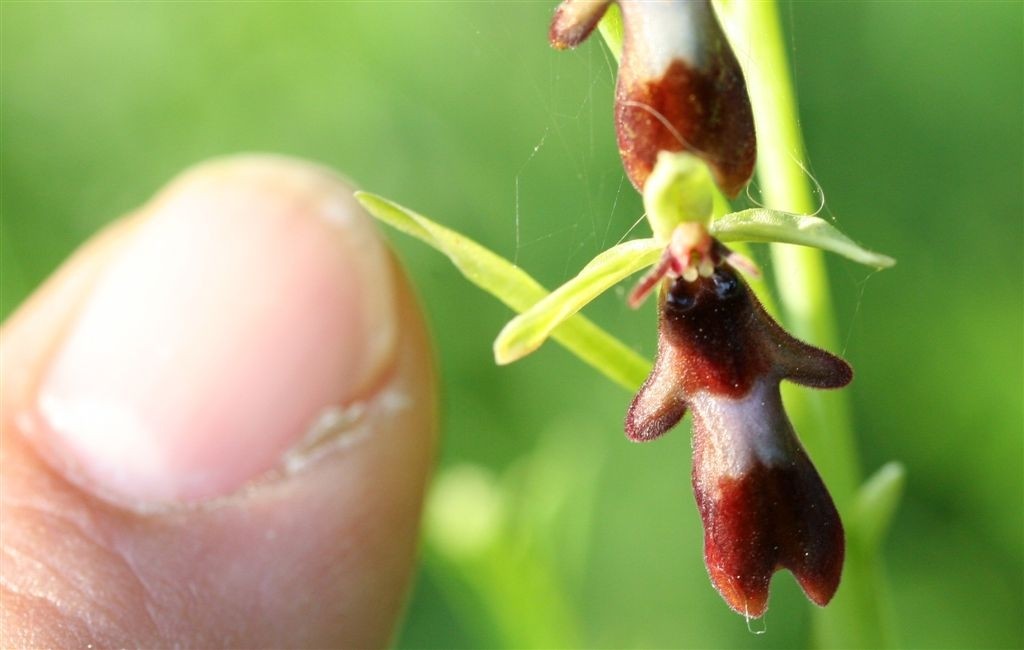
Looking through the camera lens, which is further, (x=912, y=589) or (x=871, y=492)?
(x=912, y=589)

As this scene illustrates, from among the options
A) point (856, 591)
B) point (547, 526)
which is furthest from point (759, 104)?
point (547, 526)

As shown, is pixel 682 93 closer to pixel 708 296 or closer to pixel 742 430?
pixel 708 296

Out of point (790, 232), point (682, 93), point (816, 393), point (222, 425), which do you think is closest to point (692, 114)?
point (682, 93)

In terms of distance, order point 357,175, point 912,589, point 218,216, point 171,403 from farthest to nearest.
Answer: point 357,175 → point 912,589 → point 218,216 → point 171,403

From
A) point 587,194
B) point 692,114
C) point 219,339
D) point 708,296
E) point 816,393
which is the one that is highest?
point 692,114

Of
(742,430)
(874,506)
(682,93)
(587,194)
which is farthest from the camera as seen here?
(587,194)

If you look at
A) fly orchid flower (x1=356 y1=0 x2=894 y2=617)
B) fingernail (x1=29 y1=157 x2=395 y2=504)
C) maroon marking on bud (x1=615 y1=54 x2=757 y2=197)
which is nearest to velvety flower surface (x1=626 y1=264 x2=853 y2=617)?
fly orchid flower (x1=356 y1=0 x2=894 y2=617)

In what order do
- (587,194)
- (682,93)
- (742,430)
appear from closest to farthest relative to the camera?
(682,93) < (742,430) < (587,194)

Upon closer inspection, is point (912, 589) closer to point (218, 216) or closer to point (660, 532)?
point (660, 532)
